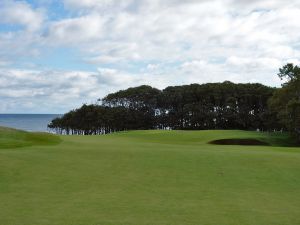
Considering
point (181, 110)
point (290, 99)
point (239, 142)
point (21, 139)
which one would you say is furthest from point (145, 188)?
point (181, 110)

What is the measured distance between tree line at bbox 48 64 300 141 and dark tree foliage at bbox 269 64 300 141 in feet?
76.2

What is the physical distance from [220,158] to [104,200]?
936 centimetres

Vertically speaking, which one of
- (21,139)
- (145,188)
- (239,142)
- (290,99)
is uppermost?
(290,99)

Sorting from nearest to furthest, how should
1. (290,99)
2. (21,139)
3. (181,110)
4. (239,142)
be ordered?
(21,139), (239,142), (290,99), (181,110)

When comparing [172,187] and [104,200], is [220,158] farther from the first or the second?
[104,200]

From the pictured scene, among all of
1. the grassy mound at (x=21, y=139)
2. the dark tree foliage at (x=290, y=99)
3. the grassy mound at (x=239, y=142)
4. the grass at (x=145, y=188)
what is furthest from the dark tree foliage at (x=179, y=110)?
the grass at (x=145, y=188)

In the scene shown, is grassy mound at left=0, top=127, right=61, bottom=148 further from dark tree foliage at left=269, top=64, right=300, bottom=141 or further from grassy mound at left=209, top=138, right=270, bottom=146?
dark tree foliage at left=269, top=64, right=300, bottom=141

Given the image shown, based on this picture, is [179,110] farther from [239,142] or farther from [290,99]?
[239,142]

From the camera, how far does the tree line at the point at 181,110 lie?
3627 inches

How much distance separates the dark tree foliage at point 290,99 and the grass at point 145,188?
33737 mm

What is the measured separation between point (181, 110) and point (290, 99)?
44.0m

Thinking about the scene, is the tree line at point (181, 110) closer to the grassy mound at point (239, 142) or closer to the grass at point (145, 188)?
the grassy mound at point (239, 142)

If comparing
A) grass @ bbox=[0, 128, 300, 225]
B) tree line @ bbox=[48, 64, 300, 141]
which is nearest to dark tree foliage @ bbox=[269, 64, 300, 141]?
tree line @ bbox=[48, 64, 300, 141]

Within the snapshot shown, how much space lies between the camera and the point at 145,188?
585 inches
